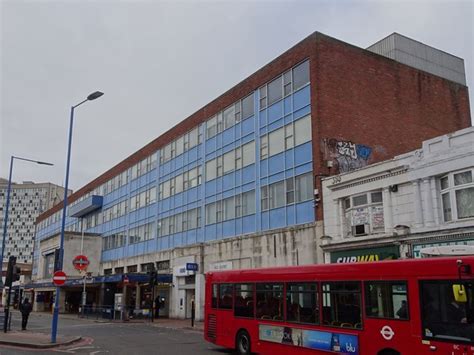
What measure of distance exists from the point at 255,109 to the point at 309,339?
21446 mm

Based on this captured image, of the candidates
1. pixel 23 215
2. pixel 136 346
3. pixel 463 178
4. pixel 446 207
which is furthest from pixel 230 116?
pixel 23 215

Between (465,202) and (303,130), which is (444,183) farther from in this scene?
(303,130)

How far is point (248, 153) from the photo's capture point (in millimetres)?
Answer: 33219

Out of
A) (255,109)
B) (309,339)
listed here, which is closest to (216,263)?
(255,109)

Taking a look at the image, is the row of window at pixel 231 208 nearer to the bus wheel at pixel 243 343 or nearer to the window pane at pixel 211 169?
the window pane at pixel 211 169

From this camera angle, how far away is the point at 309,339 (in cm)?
1350

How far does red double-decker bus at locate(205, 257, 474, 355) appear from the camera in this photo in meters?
10.3

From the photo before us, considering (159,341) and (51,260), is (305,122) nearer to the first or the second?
(159,341)

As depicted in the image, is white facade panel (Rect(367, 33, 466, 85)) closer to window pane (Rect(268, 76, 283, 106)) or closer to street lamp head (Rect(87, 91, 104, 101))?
window pane (Rect(268, 76, 283, 106))

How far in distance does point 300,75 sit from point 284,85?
149 cm

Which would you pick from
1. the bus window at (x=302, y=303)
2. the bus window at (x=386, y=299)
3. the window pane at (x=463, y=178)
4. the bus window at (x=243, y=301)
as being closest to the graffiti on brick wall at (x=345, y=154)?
the window pane at (x=463, y=178)

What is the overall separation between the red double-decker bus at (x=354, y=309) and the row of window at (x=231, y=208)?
14.8 meters

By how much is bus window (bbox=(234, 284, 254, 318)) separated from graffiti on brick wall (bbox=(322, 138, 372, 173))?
1198cm

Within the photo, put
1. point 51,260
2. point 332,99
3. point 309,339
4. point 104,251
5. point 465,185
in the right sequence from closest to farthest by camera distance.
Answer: point 309,339, point 465,185, point 332,99, point 104,251, point 51,260
